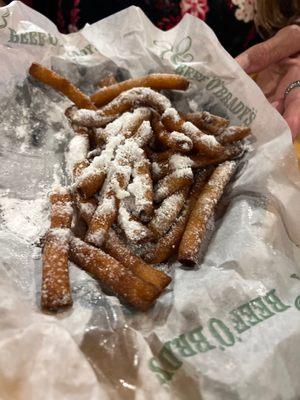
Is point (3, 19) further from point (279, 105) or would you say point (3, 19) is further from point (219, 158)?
point (279, 105)

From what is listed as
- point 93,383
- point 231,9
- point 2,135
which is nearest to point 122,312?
point 93,383

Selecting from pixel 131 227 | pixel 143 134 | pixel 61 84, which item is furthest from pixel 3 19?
pixel 131 227

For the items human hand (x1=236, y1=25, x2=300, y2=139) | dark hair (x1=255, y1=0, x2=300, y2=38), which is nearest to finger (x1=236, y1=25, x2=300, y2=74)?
human hand (x1=236, y1=25, x2=300, y2=139)

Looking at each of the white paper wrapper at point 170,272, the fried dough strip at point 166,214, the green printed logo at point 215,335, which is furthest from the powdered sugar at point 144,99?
the green printed logo at point 215,335

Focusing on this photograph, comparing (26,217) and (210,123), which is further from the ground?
(210,123)

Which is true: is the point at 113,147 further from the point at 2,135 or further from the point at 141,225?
the point at 2,135

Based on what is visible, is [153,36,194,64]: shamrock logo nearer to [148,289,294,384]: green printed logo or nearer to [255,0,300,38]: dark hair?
[255,0,300,38]: dark hair
